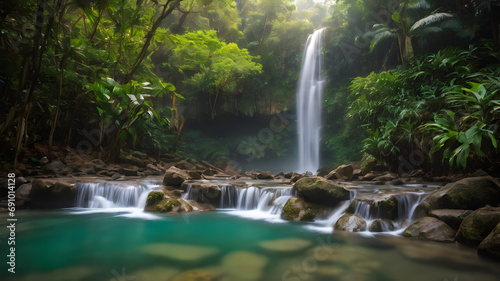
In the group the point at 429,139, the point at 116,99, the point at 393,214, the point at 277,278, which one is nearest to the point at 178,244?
the point at 277,278

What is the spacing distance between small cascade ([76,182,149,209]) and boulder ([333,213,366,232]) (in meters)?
4.23

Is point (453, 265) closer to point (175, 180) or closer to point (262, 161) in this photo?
point (175, 180)

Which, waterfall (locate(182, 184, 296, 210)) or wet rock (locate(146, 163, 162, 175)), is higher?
wet rock (locate(146, 163, 162, 175))

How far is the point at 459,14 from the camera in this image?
9031mm

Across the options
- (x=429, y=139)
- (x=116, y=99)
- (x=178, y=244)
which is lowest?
(x=178, y=244)

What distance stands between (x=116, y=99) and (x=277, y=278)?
701cm

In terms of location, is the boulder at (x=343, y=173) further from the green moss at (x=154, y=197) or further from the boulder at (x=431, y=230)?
the green moss at (x=154, y=197)

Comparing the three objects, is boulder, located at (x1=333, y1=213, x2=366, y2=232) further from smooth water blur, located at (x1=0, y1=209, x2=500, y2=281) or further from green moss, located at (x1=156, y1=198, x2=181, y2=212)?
green moss, located at (x1=156, y1=198, x2=181, y2=212)

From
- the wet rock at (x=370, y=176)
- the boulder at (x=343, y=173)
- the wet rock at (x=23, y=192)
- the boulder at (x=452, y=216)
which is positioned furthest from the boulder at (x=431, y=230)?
the wet rock at (x=23, y=192)

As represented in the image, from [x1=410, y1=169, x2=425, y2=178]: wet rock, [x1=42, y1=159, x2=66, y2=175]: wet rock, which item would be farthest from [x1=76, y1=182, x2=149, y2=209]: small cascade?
[x1=410, y1=169, x2=425, y2=178]: wet rock

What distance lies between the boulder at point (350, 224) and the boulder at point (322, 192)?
675 millimetres

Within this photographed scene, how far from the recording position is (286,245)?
3.34 meters

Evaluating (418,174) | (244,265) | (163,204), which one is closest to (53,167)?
(163,204)

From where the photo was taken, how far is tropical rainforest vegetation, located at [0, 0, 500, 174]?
6.27m
